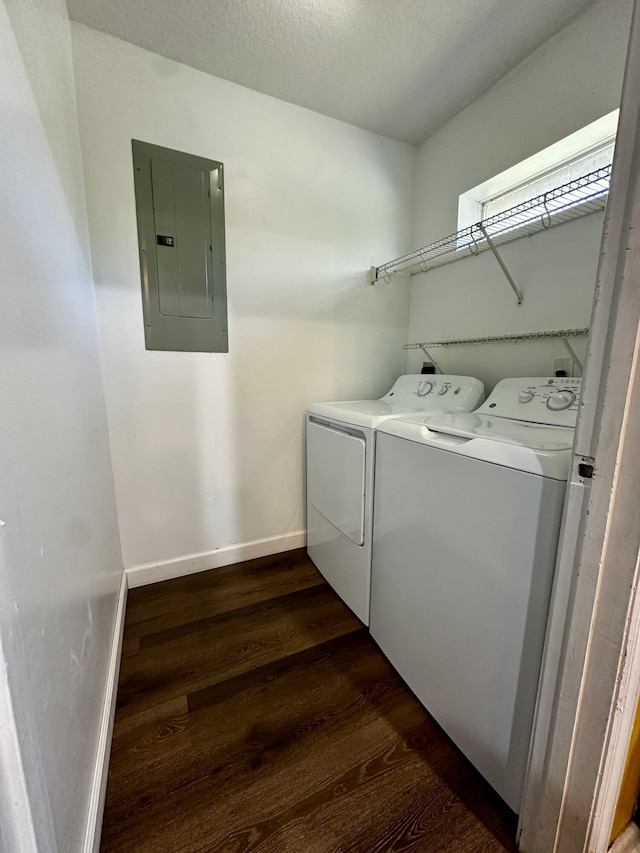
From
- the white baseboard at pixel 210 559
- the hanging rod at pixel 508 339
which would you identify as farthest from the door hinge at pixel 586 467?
the white baseboard at pixel 210 559

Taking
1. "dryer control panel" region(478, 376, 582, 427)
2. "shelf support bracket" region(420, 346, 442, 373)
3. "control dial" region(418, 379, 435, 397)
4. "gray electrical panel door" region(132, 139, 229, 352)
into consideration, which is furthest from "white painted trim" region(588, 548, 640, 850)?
"gray electrical panel door" region(132, 139, 229, 352)

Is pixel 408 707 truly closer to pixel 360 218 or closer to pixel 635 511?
pixel 635 511

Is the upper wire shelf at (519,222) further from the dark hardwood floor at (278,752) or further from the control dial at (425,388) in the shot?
the dark hardwood floor at (278,752)

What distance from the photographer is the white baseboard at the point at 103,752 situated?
0.75 meters

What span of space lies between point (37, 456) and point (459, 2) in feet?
6.86

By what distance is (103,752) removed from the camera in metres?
0.91

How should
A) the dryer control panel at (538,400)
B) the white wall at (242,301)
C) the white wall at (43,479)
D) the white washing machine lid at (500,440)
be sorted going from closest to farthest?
1. the white wall at (43,479)
2. the white washing machine lid at (500,440)
3. the dryer control panel at (538,400)
4. the white wall at (242,301)

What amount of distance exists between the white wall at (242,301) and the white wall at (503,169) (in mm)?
282

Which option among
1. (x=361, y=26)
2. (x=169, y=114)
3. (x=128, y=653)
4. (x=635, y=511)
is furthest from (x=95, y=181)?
(x=635, y=511)

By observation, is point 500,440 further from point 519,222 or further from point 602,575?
point 519,222

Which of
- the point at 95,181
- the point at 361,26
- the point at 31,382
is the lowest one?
the point at 31,382

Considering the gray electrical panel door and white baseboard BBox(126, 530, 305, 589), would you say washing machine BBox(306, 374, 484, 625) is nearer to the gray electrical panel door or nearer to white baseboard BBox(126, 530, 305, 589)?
white baseboard BBox(126, 530, 305, 589)

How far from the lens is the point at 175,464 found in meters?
1.75

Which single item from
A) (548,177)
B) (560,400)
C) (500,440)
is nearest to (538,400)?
(560,400)
